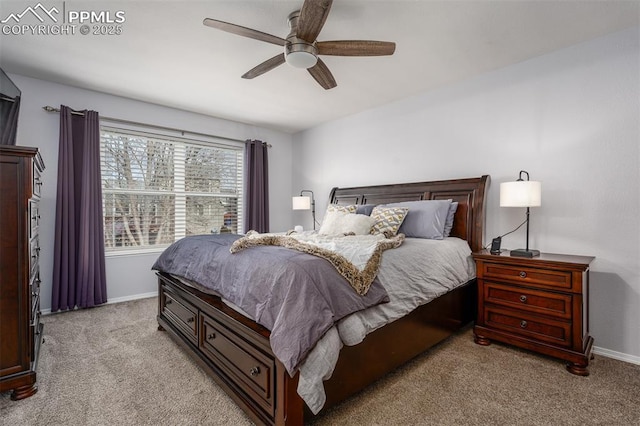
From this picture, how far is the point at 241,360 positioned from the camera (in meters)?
1.68

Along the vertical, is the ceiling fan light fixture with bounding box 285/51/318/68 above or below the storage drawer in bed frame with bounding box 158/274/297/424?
above

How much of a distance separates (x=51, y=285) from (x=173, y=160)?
1995mm

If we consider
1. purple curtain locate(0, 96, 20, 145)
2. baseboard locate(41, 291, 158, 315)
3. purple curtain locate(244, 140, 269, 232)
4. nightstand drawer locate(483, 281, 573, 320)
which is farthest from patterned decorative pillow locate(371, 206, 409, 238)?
purple curtain locate(0, 96, 20, 145)

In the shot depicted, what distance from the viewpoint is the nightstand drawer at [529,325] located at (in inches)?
85.0

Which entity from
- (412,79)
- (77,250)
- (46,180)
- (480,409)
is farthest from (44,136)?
(480,409)

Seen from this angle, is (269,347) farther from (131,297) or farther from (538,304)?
(131,297)

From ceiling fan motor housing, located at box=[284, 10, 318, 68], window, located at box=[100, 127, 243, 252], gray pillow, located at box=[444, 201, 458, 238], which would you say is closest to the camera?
ceiling fan motor housing, located at box=[284, 10, 318, 68]

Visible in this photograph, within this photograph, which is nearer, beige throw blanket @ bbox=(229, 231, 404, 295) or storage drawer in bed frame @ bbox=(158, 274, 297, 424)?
storage drawer in bed frame @ bbox=(158, 274, 297, 424)

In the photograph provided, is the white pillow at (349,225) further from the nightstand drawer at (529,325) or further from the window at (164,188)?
the window at (164,188)

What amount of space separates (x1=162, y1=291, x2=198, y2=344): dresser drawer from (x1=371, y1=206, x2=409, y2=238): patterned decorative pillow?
1.73m

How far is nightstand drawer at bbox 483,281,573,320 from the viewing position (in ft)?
7.10

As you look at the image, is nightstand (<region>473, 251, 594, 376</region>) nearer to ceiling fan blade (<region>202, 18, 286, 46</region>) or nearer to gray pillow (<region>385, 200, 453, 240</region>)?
gray pillow (<region>385, 200, 453, 240</region>)

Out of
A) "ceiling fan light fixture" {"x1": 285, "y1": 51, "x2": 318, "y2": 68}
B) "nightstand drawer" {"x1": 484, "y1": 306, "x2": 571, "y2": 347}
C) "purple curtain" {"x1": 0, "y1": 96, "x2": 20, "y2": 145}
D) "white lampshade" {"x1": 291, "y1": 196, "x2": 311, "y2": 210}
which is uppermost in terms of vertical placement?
"ceiling fan light fixture" {"x1": 285, "y1": 51, "x2": 318, "y2": 68}

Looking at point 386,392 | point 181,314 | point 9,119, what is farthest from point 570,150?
point 9,119
